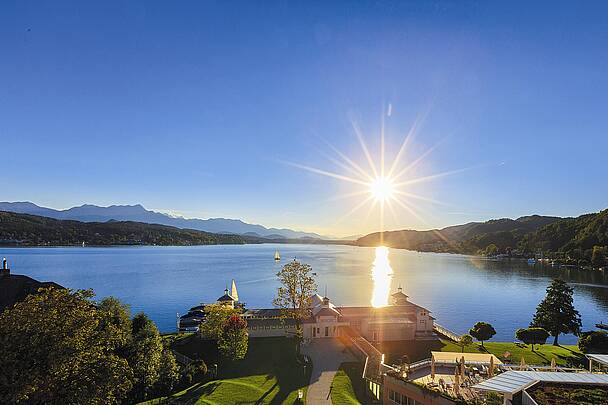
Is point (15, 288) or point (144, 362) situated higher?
point (15, 288)

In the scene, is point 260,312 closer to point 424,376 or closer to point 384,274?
point 424,376

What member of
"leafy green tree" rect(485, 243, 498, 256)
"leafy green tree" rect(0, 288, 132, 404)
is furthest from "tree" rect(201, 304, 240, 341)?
"leafy green tree" rect(485, 243, 498, 256)

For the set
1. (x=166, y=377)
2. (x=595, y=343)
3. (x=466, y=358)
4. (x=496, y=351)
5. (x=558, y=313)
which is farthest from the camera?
(x=558, y=313)

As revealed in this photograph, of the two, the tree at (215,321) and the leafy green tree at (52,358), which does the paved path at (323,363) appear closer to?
the tree at (215,321)

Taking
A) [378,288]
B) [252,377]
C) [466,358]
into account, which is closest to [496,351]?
[466,358]

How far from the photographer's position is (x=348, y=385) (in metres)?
26.0

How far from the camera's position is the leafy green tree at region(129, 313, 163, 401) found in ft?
82.9

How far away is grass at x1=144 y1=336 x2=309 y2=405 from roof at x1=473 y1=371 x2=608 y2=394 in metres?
12.0

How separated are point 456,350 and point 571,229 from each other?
15402cm

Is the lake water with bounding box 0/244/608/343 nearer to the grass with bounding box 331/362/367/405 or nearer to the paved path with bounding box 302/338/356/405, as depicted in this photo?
the paved path with bounding box 302/338/356/405

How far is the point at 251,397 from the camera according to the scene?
920 inches

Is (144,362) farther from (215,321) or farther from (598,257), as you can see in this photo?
(598,257)

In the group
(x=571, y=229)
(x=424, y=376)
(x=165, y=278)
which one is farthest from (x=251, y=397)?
(x=571, y=229)

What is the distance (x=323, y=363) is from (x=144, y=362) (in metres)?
13.5
